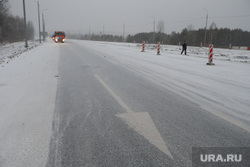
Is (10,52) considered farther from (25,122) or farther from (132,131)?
(132,131)

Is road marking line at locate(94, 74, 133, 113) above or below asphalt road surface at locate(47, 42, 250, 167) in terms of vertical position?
above

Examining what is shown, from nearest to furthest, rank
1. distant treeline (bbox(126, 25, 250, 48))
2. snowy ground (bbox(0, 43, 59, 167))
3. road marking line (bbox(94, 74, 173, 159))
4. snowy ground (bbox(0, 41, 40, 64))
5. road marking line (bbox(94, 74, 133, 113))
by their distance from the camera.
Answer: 1. snowy ground (bbox(0, 43, 59, 167))
2. road marking line (bbox(94, 74, 173, 159))
3. road marking line (bbox(94, 74, 133, 113))
4. snowy ground (bbox(0, 41, 40, 64))
5. distant treeline (bbox(126, 25, 250, 48))

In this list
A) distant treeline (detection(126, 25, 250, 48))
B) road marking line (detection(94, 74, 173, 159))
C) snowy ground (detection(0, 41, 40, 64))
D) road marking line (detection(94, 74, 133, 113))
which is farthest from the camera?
distant treeline (detection(126, 25, 250, 48))

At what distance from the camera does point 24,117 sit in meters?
3.52

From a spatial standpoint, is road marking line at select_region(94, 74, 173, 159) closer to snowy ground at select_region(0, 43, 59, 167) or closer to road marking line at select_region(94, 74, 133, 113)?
road marking line at select_region(94, 74, 133, 113)

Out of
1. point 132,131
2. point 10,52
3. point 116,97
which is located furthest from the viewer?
point 10,52

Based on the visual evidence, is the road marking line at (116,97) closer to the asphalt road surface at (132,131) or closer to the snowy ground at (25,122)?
the asphalt road surface at (132,131)

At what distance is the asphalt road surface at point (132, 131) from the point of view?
2.37m

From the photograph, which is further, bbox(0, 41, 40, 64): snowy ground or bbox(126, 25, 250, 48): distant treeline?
bbox(126, 25, 250, 48): distant treeline

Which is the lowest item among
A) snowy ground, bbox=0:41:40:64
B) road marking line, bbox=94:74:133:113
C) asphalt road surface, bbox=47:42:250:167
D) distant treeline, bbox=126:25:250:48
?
asphalt road surface, bbox=47:42:250:167

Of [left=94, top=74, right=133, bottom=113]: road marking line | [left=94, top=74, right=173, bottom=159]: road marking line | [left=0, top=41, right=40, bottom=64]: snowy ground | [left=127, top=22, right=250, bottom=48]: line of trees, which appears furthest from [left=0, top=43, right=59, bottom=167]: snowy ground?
[left=127, top=22, right=250, bottom=48]: line of trees

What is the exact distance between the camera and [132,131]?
9.99ft

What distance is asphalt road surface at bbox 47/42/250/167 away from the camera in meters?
2.37

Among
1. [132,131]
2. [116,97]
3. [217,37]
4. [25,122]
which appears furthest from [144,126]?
[217,37]
